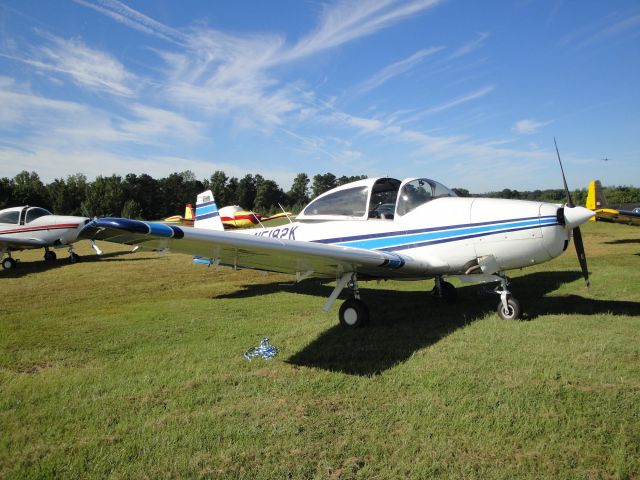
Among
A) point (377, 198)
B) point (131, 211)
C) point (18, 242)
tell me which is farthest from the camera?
point (131, 211)

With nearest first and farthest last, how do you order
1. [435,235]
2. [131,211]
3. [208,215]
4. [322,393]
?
[322,393] → [435,235] → [208,215] → [131,211]

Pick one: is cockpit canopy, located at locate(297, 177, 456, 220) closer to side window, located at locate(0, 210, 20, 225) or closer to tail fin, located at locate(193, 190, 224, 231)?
tail fin, located at locate(193, 190, 224, 231)

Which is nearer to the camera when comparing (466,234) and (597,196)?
(466,234)

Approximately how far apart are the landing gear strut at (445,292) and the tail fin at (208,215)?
567cm

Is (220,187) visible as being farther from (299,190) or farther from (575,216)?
(575,216)

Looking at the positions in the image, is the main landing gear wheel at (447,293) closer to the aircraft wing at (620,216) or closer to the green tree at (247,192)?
the aircraft wing at (620,216)

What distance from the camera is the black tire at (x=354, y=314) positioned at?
602 centimetres

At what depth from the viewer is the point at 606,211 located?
57.7 ft

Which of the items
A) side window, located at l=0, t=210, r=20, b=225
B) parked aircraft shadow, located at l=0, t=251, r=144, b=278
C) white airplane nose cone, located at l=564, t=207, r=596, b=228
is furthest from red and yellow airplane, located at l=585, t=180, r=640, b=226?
side window, located at l=0, t=210, r=20, b=225

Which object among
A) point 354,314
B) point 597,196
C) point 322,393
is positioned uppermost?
point 597,196

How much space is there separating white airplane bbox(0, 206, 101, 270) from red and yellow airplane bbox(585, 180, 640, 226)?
2046 cm

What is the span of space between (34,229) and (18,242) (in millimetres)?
685

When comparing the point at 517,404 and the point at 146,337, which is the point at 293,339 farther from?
the point at 517,404

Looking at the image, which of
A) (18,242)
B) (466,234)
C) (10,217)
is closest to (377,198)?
(466,234)
